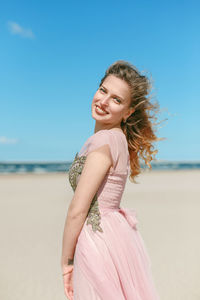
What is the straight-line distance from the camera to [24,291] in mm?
5191

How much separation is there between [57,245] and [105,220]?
5798 millimetres

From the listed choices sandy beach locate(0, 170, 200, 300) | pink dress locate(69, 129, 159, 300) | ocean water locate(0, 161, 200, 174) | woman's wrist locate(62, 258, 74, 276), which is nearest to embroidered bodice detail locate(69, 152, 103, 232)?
pink dress locate(69, 129, 159, 300)

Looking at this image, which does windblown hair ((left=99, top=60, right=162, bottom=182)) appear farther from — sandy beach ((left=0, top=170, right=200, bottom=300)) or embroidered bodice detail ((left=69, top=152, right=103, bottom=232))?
sandy beach ((left=0, top=170, right=200, bottom=300))

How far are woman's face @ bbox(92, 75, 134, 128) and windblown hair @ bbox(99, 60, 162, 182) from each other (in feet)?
0.15

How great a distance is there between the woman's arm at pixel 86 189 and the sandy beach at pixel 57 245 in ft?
10.7

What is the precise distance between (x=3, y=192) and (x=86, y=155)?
15266 mm

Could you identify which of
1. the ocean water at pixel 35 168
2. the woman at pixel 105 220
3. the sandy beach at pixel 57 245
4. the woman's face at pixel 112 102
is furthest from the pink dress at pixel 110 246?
the ocean water at pixel 35 168

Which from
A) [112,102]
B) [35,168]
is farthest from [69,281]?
[35,168]

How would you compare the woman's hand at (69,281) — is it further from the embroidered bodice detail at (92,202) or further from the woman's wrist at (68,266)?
the embroidered bodice detail at (92,202)

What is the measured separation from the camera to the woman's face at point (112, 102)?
7.77 feet

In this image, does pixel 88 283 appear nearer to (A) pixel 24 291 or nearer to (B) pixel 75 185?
(B) pixel 75 185

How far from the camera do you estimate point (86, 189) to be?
6.73 feet

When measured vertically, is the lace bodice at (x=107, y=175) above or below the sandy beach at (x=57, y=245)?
above

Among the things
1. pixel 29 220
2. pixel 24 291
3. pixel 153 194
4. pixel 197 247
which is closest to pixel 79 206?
pixel 24 291
